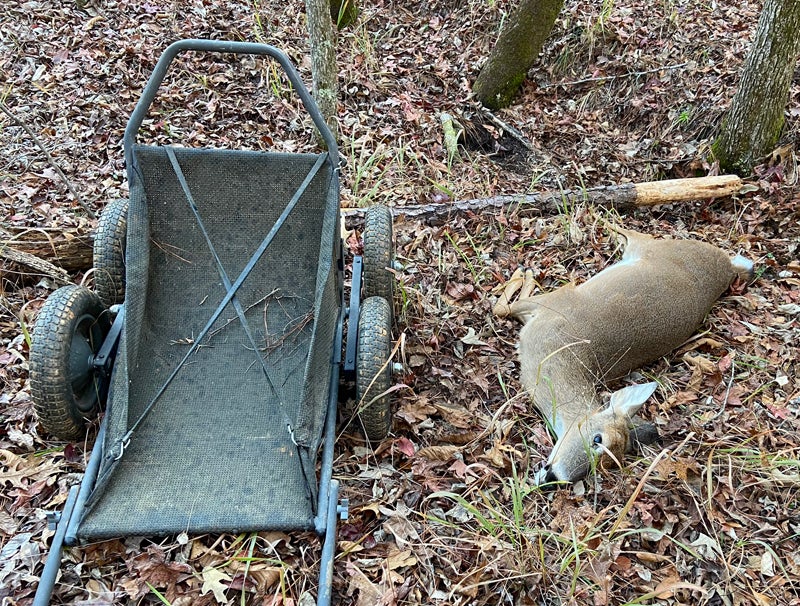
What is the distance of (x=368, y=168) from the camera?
18.2ft

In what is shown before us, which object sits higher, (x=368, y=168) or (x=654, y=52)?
(x=654, y=52)

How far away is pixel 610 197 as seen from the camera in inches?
212

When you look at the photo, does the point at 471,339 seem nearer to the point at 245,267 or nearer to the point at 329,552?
the point at 245,267

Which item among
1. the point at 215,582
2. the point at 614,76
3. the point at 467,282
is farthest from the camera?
the point at 614,76

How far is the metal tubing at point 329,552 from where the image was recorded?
2617 millimetres

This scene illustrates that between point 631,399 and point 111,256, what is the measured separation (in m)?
3.23

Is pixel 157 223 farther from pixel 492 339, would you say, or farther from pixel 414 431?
pixel 492 339

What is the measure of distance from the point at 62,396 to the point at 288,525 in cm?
134

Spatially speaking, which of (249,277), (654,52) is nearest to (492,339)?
(249,277)

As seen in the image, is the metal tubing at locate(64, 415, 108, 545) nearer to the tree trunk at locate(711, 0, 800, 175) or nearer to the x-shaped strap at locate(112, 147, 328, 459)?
the x-shaped strap at locate(112, 147, 328, 459)

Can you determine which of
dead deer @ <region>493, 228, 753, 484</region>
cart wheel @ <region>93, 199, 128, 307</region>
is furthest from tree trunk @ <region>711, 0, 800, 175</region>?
cart wheel @ <region>93, 199, 128, 307</region>

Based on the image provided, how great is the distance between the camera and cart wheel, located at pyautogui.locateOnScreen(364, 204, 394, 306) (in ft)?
12.7

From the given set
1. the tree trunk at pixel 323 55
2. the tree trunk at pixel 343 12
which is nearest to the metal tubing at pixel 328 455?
the tree trunk at pixel 323 55

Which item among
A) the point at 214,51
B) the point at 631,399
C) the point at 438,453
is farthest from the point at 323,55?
the point at 631,399
